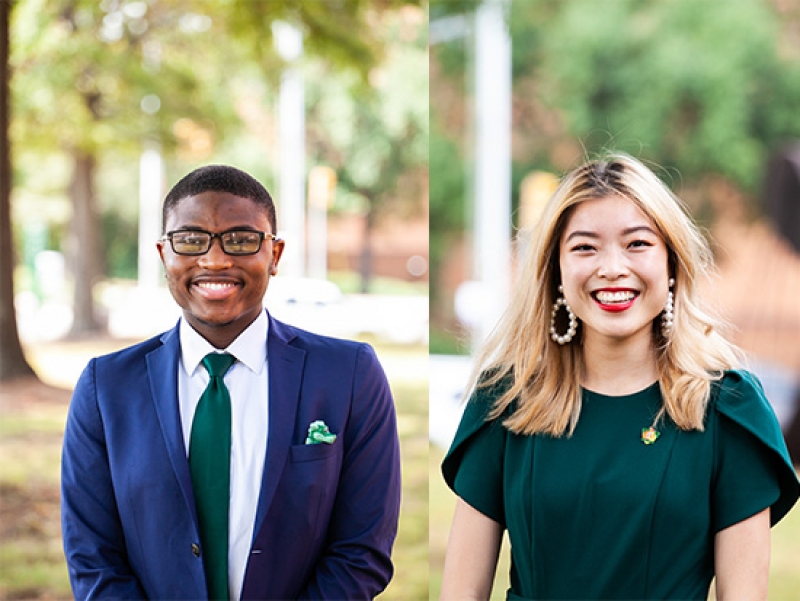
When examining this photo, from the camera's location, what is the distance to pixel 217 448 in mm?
1995

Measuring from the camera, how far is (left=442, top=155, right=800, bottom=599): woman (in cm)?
192

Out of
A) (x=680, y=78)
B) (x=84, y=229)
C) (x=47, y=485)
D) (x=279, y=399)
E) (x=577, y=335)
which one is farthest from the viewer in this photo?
(x=680, y=78)

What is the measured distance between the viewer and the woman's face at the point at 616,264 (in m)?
2.00

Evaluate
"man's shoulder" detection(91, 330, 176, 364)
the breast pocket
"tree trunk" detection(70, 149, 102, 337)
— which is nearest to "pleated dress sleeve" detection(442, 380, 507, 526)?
the breast pocket

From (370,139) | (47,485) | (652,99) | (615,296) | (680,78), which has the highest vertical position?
(680,78)

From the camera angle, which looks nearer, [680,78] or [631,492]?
[631,492]

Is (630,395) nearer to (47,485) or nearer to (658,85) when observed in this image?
(47,485)

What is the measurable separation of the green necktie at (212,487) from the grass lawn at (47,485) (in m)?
1.04

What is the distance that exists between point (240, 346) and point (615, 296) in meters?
0.80

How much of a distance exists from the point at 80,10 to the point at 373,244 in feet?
41.6

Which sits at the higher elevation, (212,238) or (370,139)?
(370,139)

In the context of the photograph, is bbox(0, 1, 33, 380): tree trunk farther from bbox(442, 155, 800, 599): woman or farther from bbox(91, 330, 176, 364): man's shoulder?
bbox(442, 155, 800, 599): woman

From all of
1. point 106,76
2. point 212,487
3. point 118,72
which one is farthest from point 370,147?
point 212,487

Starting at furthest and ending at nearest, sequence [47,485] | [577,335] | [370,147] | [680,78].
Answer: [680,78] → [370,147] → [47,485] → [577,335]
